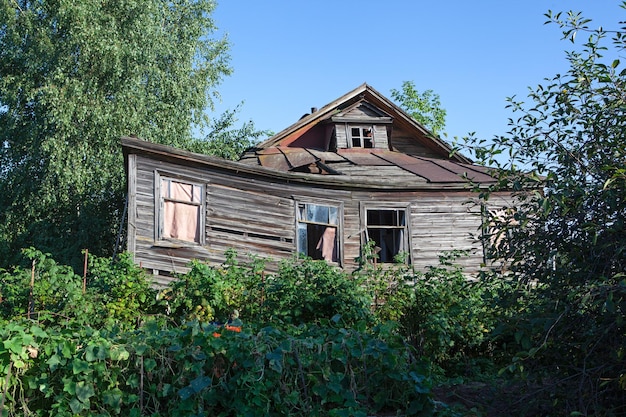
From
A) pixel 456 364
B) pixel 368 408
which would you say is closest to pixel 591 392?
pixel 368 408

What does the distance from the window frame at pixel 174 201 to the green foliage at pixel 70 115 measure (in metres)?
7.60

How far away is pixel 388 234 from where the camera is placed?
20406 millimetres

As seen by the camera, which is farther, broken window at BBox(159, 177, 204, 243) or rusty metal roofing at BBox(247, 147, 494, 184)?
rusty metal roofing at BBox(247, 147, 494, 184)

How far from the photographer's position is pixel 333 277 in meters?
12.1

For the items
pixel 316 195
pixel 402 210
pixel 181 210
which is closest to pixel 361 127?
pixel 402 210

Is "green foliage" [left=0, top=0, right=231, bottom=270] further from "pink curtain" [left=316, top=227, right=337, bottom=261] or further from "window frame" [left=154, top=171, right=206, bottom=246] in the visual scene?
"pink curtain" [left=316, top=227, right=337, bottom=261]

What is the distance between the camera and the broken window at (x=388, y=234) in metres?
17.8

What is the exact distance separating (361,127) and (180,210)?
7.63 meters

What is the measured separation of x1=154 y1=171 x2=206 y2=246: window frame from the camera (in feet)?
48.4

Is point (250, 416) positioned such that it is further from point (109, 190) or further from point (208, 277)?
point (109, 190)

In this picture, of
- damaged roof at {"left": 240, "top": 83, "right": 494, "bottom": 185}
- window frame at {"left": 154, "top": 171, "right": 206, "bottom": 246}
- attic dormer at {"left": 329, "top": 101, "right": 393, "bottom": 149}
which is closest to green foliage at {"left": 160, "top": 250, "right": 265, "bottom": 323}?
window frame at {"left": 154, "top": 171, "right": 206, "bottom": 246}

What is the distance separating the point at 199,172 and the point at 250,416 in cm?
1022

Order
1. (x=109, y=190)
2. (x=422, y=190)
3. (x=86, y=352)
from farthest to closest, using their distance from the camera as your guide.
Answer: (x=109, y=190)
(x=422, y=190)
(x=86, y=352)

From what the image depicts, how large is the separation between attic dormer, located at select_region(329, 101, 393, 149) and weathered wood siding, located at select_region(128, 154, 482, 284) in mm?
3414
